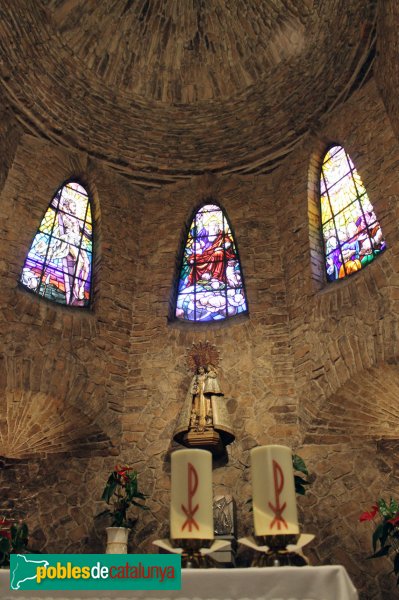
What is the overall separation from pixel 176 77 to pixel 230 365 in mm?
5283

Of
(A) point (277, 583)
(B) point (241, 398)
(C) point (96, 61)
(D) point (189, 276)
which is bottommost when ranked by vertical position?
(A) point (277, 583)

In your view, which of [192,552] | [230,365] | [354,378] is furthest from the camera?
[230,365]

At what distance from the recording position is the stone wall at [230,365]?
6.04 meters

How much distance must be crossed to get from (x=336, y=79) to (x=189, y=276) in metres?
3.64

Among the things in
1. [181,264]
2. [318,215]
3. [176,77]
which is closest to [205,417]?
[181,264]

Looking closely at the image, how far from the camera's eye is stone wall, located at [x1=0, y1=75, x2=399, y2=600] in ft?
19.8

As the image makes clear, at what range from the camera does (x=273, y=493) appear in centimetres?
176

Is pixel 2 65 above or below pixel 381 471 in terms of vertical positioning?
above

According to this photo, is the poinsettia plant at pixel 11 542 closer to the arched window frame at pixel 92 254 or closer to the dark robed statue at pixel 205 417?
the dark robed statue at pixel 205 417

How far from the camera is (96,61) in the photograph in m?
8.95

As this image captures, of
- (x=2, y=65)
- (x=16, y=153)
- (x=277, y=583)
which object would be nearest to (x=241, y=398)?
(x=16, y=153)

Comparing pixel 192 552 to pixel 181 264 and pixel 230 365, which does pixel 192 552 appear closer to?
pixel 230 365

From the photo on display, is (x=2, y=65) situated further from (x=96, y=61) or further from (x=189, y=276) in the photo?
(x=189, y=276)

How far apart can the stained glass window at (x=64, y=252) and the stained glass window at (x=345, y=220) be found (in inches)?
140
